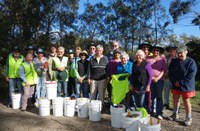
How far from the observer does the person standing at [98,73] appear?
6.75 meters

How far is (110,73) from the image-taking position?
6.45 m

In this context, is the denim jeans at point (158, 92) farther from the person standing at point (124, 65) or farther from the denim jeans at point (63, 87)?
the denim jeans at point (63, 87)

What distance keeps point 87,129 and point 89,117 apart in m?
0.70

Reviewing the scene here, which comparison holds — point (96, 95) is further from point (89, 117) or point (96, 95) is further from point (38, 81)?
point (38, 81)

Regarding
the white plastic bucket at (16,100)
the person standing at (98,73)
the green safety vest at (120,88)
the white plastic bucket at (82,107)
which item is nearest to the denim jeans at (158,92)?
the green safety vest at (120,88)

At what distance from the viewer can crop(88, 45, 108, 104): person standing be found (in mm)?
6754

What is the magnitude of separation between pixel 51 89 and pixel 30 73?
2.79ft

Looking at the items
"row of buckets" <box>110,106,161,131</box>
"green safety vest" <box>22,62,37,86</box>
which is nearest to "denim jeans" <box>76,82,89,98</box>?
"green safety vest" <box>22,62,37,86</box>

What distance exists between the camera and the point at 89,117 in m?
6.20

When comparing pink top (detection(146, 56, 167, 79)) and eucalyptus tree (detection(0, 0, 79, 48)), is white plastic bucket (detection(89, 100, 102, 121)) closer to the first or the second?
pink top (detection(146, 56, 167, 79))

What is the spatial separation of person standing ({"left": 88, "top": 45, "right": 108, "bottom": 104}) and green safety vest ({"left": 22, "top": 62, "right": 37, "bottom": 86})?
1744 mm


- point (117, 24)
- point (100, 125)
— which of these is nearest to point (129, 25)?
point (117, 24)

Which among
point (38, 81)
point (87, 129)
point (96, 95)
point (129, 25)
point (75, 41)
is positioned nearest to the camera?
point (87, 129)

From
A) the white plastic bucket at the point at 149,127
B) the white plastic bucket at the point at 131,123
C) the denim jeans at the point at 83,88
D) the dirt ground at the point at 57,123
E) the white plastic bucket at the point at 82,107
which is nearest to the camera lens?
the white plastic bucket at the point at 149,127
